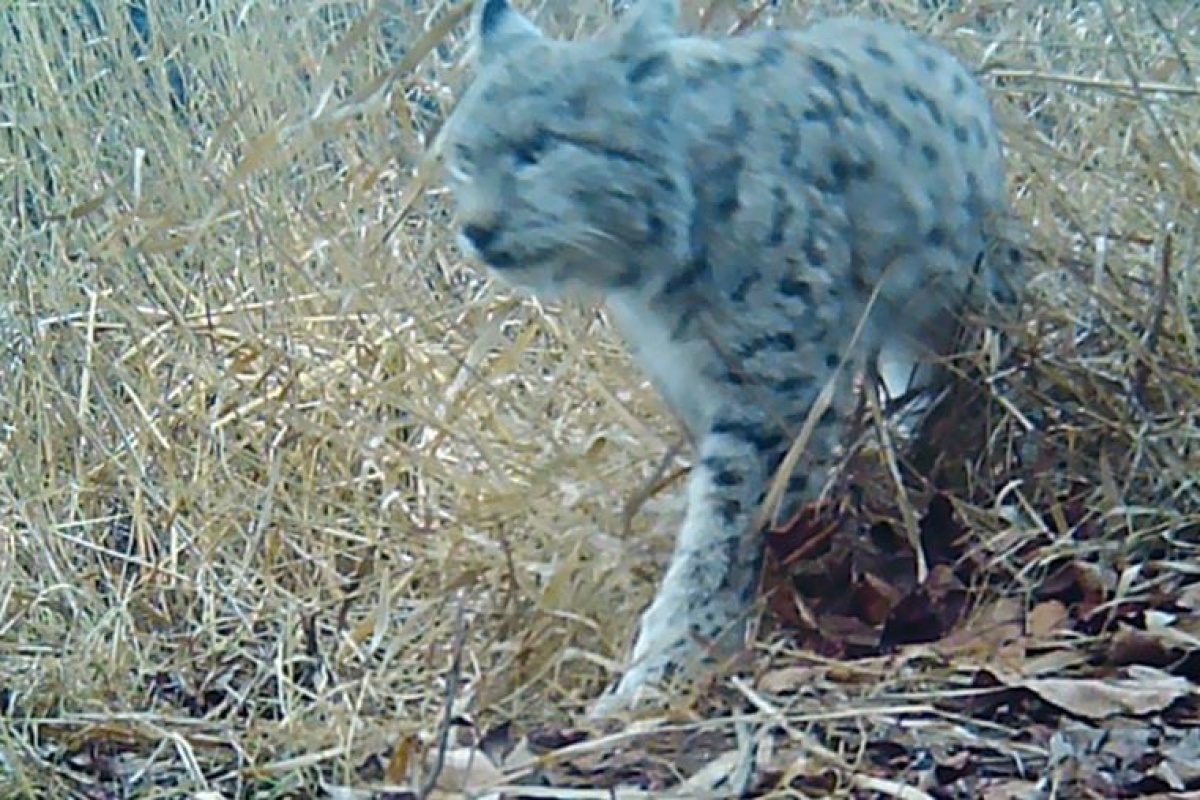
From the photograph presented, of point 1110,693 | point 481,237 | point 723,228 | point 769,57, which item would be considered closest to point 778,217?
point 723,228

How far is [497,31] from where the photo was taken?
7.54 ft

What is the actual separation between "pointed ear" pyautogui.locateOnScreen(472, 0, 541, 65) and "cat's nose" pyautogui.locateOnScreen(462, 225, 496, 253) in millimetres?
249

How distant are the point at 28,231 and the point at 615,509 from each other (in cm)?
142

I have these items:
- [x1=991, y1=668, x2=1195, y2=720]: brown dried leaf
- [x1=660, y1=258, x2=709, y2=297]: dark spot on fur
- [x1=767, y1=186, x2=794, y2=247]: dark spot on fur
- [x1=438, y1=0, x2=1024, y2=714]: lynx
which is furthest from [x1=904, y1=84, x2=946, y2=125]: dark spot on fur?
[x1=991, y1=668, x2=1195, y2=720]: brown dried leaf

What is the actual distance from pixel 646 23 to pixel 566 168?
260 millimetres

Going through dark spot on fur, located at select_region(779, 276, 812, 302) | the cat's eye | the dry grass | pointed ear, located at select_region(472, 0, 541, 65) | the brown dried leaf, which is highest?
pointed ear, located at select_region(472, 0, 541, 65)

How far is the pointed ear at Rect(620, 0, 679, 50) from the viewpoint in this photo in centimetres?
227

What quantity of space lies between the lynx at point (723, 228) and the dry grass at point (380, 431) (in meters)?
0.13

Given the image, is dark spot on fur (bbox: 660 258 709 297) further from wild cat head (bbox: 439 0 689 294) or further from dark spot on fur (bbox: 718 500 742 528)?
dark spot on fur (bbox: 718 500 742 528)

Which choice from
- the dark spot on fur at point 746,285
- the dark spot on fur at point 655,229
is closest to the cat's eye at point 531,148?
the dark spot on fur at point 655,229

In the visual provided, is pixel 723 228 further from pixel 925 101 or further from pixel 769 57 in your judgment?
pixel 925 101

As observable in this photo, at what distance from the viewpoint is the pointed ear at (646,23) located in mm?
2273

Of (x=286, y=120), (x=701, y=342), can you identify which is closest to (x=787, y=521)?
(x=701, y=342)

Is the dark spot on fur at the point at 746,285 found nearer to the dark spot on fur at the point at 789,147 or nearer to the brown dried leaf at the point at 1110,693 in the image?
the dark spot on fur at the point at 789,147
